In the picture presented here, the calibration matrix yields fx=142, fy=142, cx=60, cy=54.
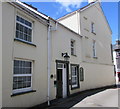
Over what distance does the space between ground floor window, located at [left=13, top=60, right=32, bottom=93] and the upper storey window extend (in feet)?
4.33

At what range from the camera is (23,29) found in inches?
305

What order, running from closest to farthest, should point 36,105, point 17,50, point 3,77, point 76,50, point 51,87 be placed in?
point 3,77
point 17,50
point 36,105
point 51,87
point 76,50

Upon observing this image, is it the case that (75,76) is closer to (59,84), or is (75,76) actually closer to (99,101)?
(59,84)

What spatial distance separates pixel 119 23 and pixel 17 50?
23.7 ft

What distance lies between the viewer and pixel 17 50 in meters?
6.86

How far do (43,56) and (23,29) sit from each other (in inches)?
83.0

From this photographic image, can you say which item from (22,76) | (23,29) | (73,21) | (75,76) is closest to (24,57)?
(22,76)

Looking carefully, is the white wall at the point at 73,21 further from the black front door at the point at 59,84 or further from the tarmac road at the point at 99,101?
the tarmac road at the point at 99,101

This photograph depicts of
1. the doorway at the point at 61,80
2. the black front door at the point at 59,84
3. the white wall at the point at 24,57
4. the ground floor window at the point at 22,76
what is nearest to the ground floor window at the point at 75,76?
the doorway at the point at 61,80

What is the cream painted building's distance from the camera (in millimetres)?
6457

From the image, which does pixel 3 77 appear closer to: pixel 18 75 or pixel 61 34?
pixel 18 75

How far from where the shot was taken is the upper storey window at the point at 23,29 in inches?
289

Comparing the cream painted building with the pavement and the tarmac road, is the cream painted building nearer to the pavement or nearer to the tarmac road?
the pavement

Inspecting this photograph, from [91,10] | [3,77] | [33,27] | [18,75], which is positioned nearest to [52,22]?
[33,27]
